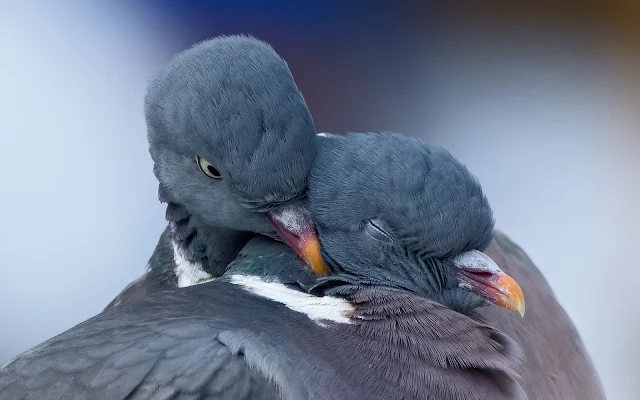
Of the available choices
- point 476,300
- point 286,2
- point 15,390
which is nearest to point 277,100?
point 476,300

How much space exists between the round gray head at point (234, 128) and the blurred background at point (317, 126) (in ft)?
3.98

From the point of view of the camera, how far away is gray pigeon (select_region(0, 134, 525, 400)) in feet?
3.85

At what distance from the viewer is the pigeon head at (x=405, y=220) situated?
134cm

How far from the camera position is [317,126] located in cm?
271

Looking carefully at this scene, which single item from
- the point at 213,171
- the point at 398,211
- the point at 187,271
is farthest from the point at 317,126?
the point at 398,211

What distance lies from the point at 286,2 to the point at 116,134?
677 mm

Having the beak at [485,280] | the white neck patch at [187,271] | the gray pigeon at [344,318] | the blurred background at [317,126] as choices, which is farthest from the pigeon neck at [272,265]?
the blurred background at [317,126]

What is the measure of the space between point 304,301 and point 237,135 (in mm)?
279

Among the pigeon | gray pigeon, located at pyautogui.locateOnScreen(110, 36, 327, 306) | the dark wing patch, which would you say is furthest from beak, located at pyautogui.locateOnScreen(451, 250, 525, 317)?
the dark wing patch

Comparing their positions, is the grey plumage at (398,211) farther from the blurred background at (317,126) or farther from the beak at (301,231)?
the blurred background at (317,126)

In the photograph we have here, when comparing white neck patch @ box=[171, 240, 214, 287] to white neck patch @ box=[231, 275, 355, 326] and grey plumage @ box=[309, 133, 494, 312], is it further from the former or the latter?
grey plumage @ box=[309, 133, 494, 312]

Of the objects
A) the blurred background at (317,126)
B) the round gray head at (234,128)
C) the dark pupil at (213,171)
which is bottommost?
the blurred background at (317,126)

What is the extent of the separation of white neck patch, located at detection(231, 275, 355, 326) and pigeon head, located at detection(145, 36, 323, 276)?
69mm

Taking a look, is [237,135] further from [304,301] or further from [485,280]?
[485,280]
